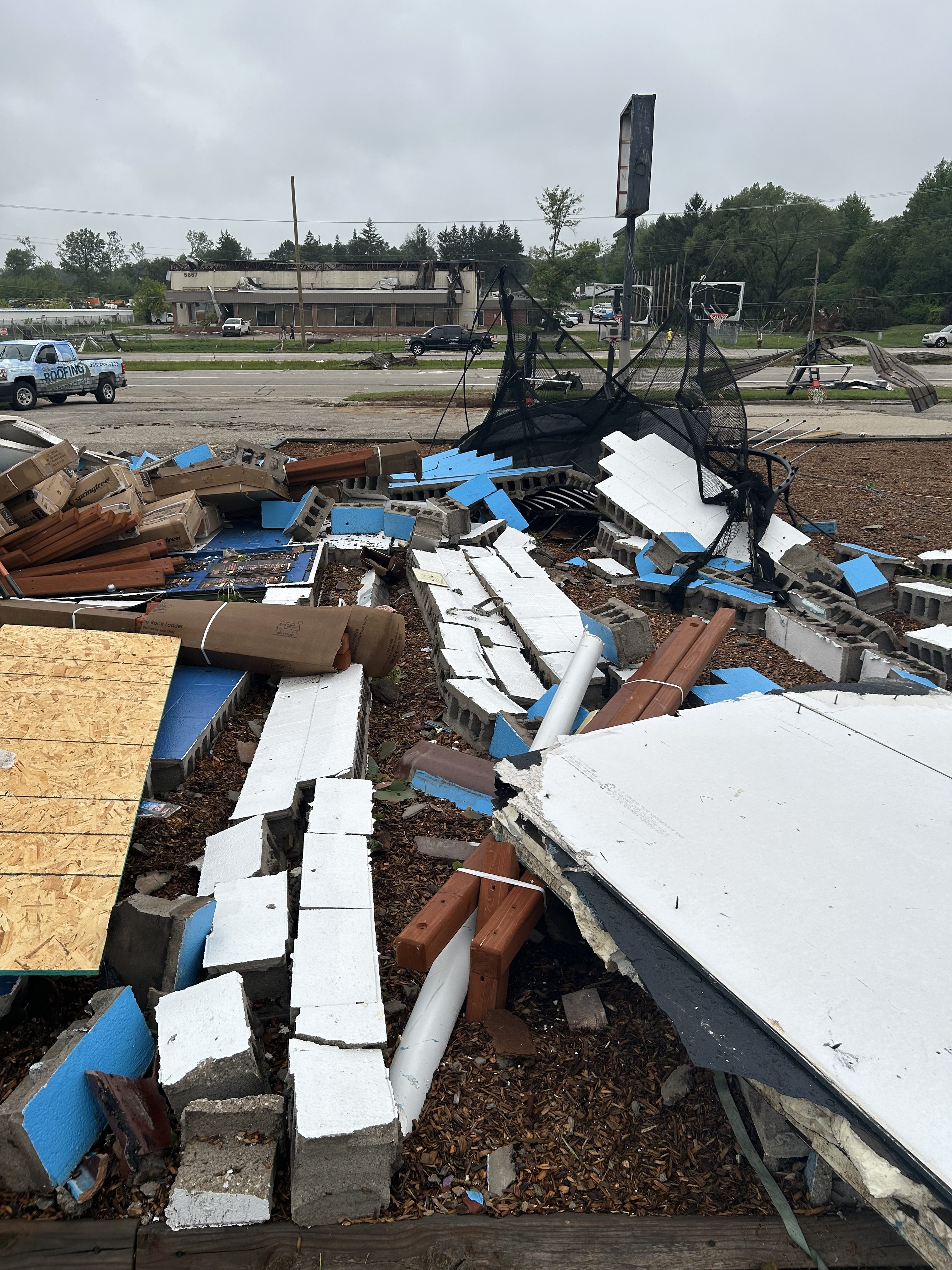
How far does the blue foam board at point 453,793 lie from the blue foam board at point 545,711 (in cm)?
53

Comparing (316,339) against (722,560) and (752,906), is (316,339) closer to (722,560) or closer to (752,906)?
(722,560)

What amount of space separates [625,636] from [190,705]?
2.54 meters

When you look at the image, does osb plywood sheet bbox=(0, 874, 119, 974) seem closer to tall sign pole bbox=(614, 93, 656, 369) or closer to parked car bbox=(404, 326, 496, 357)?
tall sign pole bbox=(614, 93, 656, 369)

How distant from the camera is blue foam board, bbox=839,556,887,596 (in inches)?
257

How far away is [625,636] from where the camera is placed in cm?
498

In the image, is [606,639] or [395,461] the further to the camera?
[395,461]

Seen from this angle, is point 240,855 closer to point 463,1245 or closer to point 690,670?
point 463,1245

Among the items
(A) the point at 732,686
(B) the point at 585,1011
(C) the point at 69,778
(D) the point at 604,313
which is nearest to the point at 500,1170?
(B) the point at 585,1011

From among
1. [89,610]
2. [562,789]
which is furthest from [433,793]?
[89,610]

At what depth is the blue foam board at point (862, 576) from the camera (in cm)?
653

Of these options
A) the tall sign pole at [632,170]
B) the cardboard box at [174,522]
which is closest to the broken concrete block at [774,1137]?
the cardboard box at [174,522]

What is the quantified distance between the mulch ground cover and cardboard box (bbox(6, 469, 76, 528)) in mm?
3030

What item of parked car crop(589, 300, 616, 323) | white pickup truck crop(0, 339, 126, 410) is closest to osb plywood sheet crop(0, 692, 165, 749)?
parked car crop(589, 300, 616, 323)

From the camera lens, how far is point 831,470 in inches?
462
